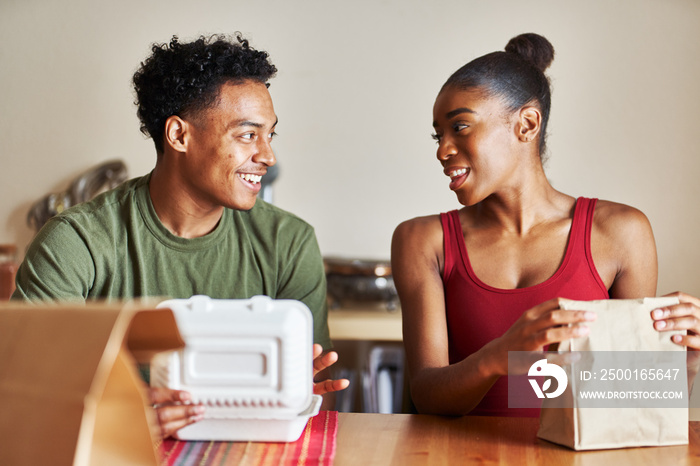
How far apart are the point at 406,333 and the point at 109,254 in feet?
1.91

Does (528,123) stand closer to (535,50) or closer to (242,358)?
(535,50)

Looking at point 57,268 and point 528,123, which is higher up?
point 528,123

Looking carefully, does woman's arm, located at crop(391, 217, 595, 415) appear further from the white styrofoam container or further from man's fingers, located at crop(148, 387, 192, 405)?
man's fingers, located at crop(148, 387, 192, 405)

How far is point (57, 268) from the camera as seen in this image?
4.32 ft

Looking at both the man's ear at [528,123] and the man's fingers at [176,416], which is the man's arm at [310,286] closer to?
the man's ear at [528,123]

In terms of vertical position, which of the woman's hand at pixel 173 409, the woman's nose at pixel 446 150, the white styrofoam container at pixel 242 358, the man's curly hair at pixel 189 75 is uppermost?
the man's curly hair at pixel 189 75

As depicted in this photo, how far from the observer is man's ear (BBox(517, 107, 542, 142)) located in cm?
138

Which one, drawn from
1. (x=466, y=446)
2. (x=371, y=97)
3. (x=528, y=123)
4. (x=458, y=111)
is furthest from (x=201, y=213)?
(x=371, y=97)

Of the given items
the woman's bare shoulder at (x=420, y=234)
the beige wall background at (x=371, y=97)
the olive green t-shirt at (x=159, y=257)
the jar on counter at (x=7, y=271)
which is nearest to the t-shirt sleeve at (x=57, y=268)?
the olive green t-shirt at (x=159, y=257)

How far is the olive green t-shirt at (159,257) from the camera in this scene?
133 cm

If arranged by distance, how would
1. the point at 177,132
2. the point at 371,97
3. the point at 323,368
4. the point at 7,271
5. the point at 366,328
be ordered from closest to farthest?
the point at 323,368 < the point at 177,132 < the point at 366,328 < the point at 7,271 < the point at 371,97

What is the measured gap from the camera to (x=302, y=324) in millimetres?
834

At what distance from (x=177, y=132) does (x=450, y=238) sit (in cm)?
62

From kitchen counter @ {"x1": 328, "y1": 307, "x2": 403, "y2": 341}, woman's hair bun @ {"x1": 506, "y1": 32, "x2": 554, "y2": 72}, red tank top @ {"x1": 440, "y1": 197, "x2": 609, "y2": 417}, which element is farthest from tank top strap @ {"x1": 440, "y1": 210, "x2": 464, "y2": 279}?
kitchen counter @ {"x1": 328, "y1": 307, "x2": 403, "y2": 341}
